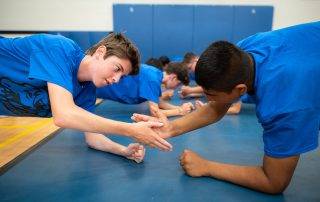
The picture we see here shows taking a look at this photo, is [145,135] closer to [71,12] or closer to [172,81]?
[172,81]

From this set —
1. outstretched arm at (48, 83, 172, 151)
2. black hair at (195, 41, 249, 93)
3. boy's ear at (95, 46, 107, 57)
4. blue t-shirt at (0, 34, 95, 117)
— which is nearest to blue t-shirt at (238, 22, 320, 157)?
black hair at (195, 41, 249, 93)

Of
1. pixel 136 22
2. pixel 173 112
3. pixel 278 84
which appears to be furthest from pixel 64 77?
pixel 136 22

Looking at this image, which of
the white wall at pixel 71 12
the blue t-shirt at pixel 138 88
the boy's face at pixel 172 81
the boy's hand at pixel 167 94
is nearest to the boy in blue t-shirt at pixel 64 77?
the blue t-shirt at pixel 138 88

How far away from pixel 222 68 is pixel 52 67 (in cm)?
73

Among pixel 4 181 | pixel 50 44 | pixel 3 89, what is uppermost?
pixel 50 44

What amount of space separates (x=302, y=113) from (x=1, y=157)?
5.30ft

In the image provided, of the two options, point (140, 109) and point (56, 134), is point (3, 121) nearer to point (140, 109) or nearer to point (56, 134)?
point (56, 134)

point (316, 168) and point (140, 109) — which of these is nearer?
point (316, 168)

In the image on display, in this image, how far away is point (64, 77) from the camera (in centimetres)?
137

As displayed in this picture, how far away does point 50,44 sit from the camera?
143cm

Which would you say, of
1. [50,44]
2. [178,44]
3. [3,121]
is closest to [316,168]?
[50,44]

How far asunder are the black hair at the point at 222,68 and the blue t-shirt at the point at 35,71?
0.60 meters

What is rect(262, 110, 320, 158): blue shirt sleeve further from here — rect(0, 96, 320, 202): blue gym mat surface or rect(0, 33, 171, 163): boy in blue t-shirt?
rect(0, 33, 171, 163): boy in blue t-shirt

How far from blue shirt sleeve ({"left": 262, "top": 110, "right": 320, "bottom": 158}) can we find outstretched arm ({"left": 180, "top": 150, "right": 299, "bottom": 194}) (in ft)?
0.17
